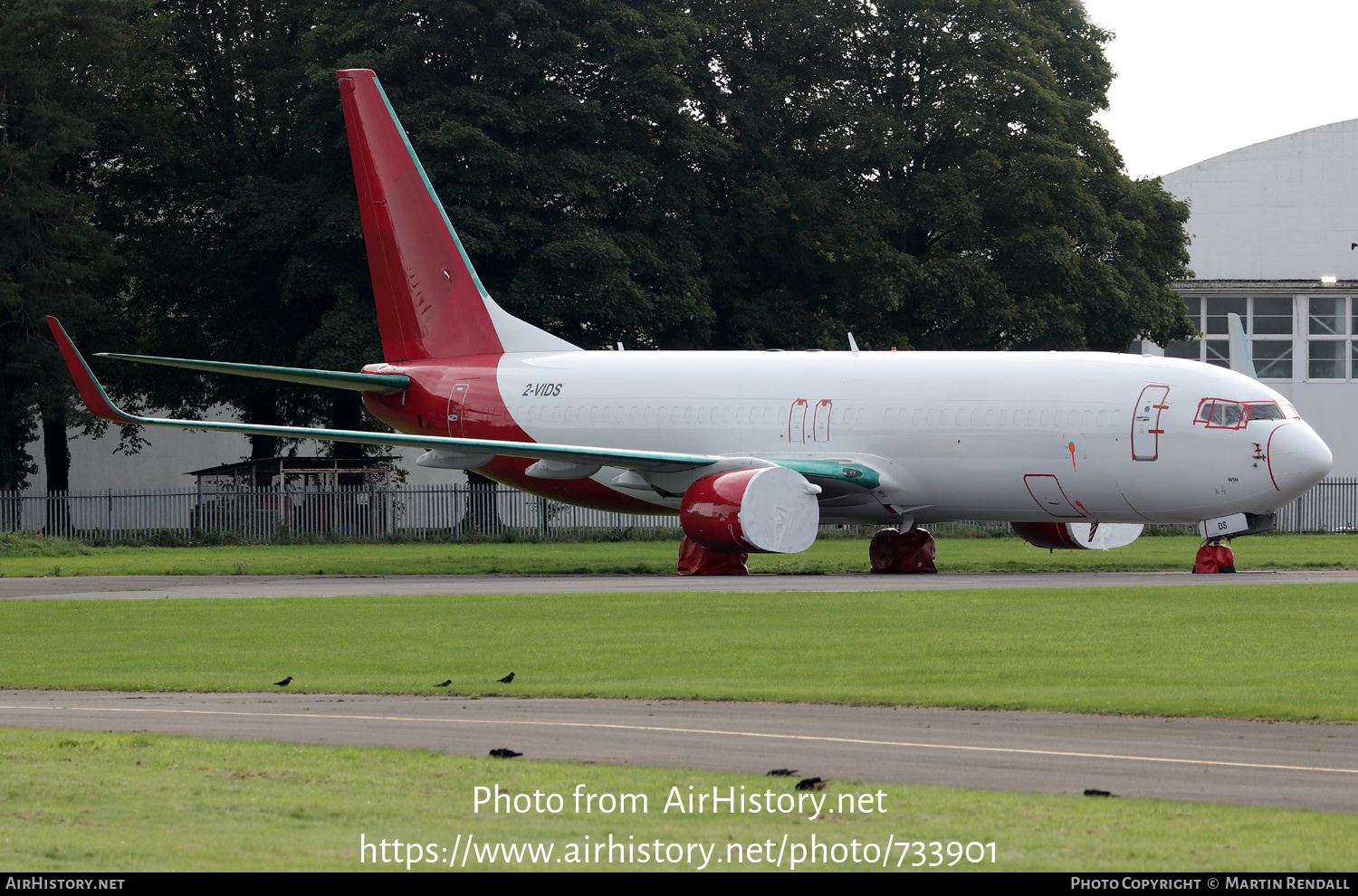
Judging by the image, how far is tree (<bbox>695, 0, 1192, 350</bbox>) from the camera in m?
51.4

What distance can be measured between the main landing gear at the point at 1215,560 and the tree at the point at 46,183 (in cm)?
3330

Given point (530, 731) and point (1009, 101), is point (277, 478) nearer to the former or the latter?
point (1009, 101)

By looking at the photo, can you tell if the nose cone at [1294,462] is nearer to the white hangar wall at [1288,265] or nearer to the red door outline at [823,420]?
the red door outline at [823,420]

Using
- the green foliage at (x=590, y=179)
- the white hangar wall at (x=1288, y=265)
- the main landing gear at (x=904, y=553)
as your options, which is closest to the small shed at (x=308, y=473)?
the green foliage at (x=590, y=179)

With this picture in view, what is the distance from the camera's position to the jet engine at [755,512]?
Answer: 30125 millimetres

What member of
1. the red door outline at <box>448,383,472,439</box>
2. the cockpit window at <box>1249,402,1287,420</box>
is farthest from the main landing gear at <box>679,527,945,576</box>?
the red door outline at <box>448,383,472,439</box>

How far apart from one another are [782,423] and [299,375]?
9.68m

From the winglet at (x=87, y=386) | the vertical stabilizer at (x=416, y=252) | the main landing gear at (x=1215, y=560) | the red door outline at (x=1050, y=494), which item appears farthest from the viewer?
the vertical stabilizer at (x=416, y=252)

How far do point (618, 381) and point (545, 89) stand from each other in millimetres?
17400

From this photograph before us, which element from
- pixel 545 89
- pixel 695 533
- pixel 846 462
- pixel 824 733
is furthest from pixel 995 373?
pixel 545 89

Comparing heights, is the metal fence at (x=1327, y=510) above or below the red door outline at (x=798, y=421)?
below

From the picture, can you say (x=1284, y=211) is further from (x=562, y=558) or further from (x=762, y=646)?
(x=762, y=646)

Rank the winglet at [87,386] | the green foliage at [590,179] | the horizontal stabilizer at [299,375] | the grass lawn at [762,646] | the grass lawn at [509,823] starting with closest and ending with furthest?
the grass lawn at [509,823]
the grass lawn at [762,646]
the winglet at [87,386]
the horizontal stabilizer at [299,375]
the green foliage at [590,179]

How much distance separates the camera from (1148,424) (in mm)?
29500
